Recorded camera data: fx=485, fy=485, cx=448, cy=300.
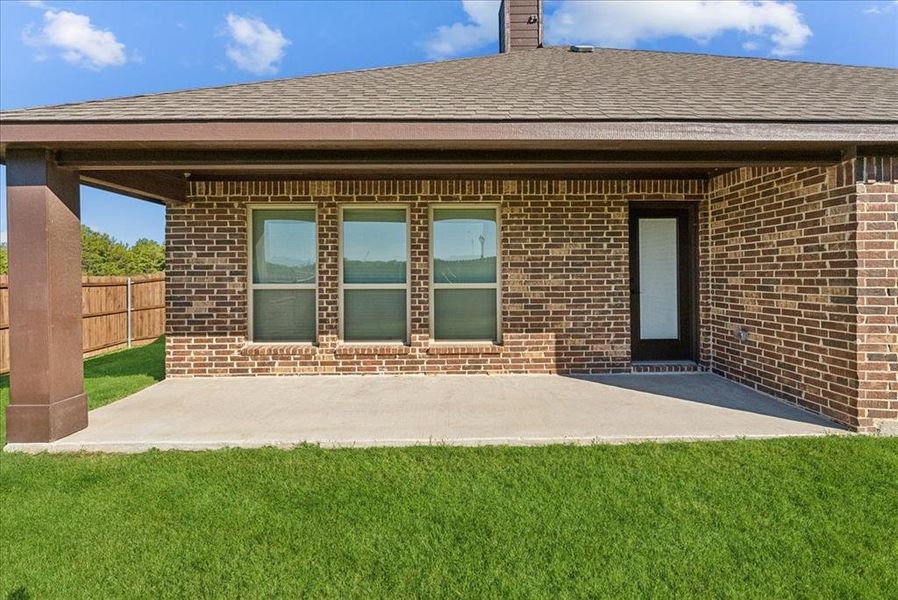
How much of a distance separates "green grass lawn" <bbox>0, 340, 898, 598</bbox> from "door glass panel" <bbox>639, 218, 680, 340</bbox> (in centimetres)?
291

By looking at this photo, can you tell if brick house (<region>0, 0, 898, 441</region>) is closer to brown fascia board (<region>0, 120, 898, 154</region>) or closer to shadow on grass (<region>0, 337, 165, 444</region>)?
brown fascia board (<region>0, 120, 898, 154</region>)

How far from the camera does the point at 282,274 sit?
21.7ft

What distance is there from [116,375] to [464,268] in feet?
17.1

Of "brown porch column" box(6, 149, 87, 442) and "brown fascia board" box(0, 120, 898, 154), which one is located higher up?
"brown fascia board" box(0, 120, 898, 154)

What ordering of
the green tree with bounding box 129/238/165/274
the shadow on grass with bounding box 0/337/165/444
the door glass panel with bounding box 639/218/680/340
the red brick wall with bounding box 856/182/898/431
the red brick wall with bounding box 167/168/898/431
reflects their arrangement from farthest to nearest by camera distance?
the green tree with bounding box 129/238/165/274, the door glass panel with bounding box 639/218/680/340, the red brick wall with bounding box 167/168/898/431, the shadow on grass with bounding box 0/337/165/444, the red brick wall with bounding box 856/182/898/431

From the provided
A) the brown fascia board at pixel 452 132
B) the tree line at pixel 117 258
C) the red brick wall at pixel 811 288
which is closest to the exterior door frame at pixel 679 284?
the red brick wall at pixel 811 288

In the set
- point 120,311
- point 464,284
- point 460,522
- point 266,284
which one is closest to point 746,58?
point 464,284

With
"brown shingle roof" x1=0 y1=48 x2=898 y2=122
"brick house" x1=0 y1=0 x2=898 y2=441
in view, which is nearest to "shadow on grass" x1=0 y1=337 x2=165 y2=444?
"brick house" x1=0 y1=0 x2=898 y2=441

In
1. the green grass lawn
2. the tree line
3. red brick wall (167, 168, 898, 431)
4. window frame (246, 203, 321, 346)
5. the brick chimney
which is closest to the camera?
the green grass lawn

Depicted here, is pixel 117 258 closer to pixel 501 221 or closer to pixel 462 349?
pixel 462 349

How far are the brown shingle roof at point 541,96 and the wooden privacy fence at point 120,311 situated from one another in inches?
224

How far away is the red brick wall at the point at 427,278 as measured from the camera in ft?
21.0

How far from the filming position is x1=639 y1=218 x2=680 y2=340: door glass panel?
6711 mm

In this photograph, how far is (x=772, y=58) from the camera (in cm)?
739
